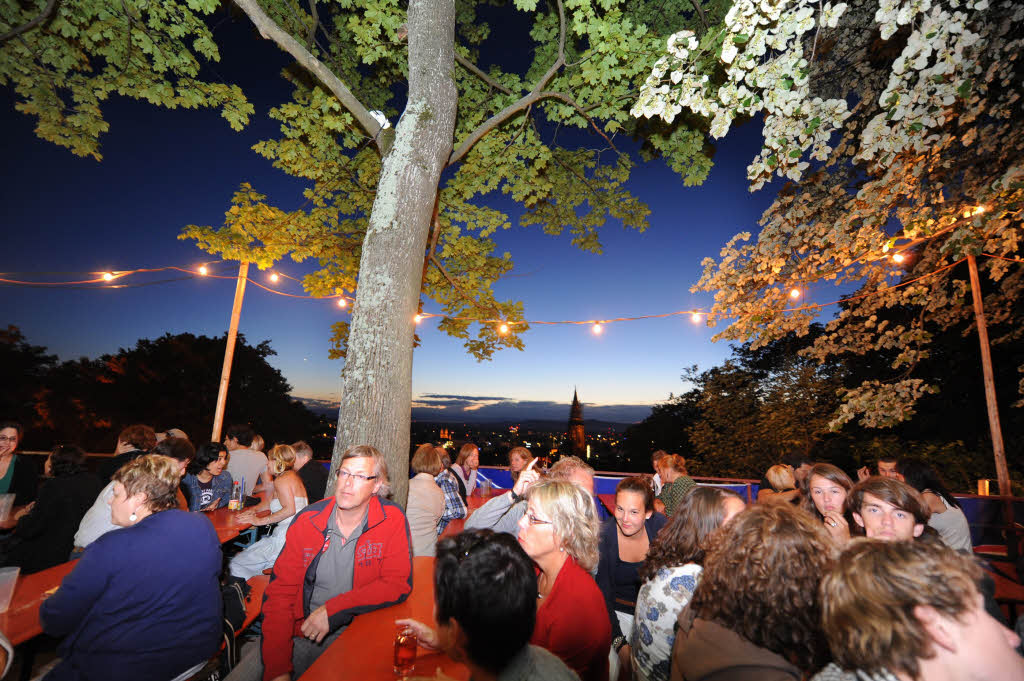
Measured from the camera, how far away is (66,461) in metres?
3.45

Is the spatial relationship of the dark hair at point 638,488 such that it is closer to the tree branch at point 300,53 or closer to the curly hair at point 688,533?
the curly hair at point 688,533

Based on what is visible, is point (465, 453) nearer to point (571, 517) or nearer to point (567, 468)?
point (567, 468)

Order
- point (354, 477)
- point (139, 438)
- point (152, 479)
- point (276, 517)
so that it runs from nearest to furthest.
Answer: point (152, 479), point (354, 477), point (276, 517), point (139, 438)

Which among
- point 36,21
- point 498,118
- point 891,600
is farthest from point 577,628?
point 36,21

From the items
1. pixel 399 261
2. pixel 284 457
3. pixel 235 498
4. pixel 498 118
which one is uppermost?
pixel 498 118

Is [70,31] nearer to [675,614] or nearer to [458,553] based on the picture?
[458,553]

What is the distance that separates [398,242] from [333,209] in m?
4.42

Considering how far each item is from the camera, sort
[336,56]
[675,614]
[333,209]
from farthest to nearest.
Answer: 1. [333,209]
2. [336,56]
3. [675,614]

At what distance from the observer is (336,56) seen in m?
6.05

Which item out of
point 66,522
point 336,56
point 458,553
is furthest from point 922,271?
point 66,522

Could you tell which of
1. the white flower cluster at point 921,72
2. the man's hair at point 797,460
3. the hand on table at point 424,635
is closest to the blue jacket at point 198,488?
the hand on table at point 424,635

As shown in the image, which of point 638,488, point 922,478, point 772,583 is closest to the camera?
point 772,583

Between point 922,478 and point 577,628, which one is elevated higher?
point 922,478

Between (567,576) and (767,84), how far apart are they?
140 inches
